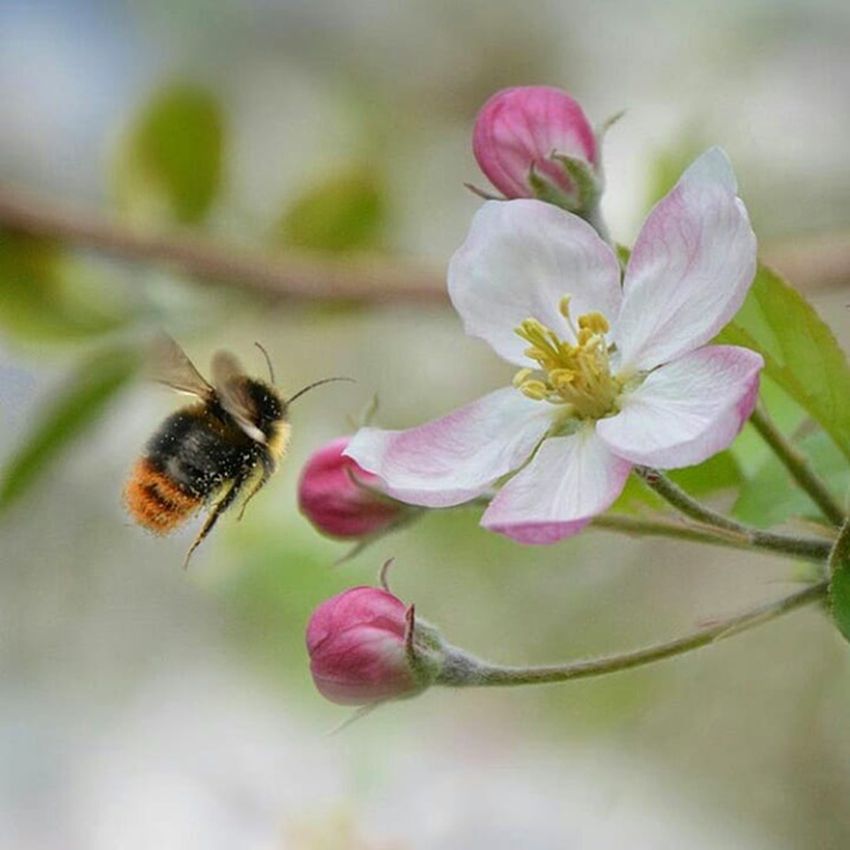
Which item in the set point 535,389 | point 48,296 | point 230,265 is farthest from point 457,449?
point 48,296

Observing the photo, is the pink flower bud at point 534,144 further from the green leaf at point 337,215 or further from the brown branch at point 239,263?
the green leaf at point 337,215

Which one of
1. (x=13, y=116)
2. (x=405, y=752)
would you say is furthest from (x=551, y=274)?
(x=13, y=116)

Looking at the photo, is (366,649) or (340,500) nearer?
(366,649)

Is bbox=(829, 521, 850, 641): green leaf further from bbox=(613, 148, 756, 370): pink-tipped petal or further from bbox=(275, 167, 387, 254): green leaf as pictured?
bbox=(275, 167, 387, 254): green leaf

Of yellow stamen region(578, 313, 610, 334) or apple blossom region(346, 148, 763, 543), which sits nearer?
apple blossom region(346, 148, 763, 543)

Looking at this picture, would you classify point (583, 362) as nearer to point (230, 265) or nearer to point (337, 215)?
point (230, 265)

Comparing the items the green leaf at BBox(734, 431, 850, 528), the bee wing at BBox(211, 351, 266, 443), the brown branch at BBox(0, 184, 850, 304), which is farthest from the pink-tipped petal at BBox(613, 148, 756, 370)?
the brown branch at BBox(0, 184, 850, 304)
